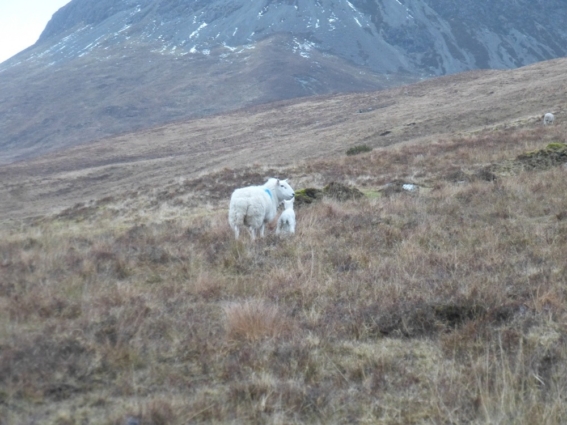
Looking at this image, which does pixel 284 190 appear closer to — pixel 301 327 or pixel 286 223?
pixel 286 223

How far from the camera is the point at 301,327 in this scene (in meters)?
5.73

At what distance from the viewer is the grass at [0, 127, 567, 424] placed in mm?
4297

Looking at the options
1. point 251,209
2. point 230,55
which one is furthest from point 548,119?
point 230,55

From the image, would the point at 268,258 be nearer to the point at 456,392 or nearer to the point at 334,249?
the point at 334,249

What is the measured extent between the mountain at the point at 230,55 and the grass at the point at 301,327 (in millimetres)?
96447

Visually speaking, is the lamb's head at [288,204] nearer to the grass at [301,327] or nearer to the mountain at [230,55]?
the grass at [301,327]

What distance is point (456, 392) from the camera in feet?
14.3

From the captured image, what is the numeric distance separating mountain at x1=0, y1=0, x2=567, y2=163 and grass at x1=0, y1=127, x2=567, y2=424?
96447mm

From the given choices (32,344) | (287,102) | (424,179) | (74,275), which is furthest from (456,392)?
(287,102)

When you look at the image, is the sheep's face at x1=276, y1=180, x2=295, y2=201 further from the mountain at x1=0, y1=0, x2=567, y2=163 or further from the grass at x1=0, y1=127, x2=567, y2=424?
the mountain at x1=0, y1=0, x2=567, y2=163

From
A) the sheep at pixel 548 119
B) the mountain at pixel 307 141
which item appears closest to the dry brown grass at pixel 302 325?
the mountain at pixel 307 141

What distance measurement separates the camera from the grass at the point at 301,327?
4.30 meters

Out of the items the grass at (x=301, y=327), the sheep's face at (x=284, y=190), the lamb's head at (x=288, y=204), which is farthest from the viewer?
the sheep's face at (x=284, y=190)

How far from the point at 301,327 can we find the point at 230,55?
140 metres
